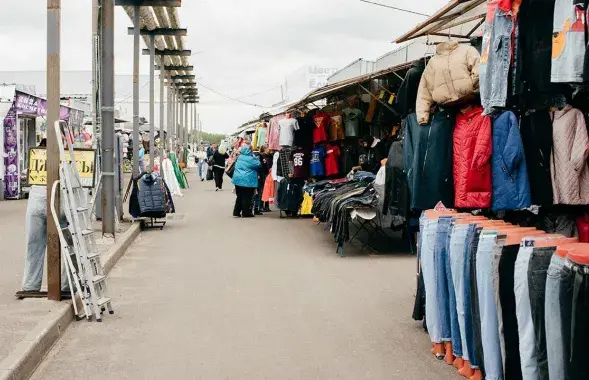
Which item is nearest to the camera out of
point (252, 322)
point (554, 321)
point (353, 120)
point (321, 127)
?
point (554, 321)

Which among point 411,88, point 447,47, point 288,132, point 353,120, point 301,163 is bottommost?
point 301,163

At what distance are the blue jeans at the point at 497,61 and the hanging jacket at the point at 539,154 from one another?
1.44 feet

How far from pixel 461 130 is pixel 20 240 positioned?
376 inches

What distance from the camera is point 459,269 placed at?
19.5 ft

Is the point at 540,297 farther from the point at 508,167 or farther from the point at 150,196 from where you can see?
the point at 150,196

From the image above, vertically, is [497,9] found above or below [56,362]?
above

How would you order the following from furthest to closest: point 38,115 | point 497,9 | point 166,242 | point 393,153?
1. point 38,115
2. point 166,242
3. point 393,153
4. point 497,9

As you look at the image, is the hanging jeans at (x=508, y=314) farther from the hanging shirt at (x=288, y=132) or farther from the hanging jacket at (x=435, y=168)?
the hanging shirt at (x=288, y=132)

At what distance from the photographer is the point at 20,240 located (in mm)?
14000

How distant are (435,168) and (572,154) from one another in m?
1.47

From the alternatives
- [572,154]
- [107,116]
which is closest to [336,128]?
[107,116]

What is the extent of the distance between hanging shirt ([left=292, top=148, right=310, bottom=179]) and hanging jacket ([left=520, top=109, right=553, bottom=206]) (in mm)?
11067

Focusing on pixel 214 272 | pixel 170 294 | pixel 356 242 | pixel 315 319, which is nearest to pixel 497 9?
pixel 315 319

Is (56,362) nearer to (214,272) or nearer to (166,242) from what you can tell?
(214,272)
